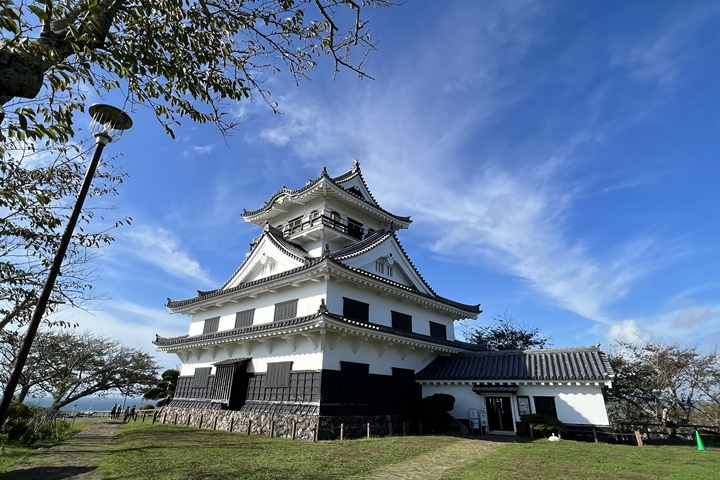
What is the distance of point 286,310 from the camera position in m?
18.9

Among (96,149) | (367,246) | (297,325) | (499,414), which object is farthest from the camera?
(367,246)

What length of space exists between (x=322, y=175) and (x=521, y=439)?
16615mm

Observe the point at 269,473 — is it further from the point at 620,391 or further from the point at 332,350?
the point at 620,391

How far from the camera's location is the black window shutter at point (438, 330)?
75.2 feet

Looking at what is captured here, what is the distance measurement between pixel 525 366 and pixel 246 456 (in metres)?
14.3

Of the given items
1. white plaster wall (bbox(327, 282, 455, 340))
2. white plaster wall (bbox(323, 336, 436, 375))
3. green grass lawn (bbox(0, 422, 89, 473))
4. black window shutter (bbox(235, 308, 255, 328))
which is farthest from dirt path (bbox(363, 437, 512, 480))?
black window shutter (bbox(235, 308, 255, 328))

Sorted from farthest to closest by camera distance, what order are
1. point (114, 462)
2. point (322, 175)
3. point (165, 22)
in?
point (322, 175), point (114, 462), point (165, 22)

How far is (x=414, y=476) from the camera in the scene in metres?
8.51

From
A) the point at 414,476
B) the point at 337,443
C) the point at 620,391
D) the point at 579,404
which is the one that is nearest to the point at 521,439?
the point at 579,404

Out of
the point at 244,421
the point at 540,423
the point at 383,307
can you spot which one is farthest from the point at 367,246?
the point at 540,423

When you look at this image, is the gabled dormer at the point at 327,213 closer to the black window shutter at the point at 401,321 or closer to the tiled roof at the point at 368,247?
the tiled roof at the point at 368,247

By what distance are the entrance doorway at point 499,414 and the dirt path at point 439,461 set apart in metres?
3.96

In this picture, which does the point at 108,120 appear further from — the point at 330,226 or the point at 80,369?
the point at 80,369

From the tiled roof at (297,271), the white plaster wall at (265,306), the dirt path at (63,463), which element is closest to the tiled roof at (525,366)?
the tiled roof at (297,271)
